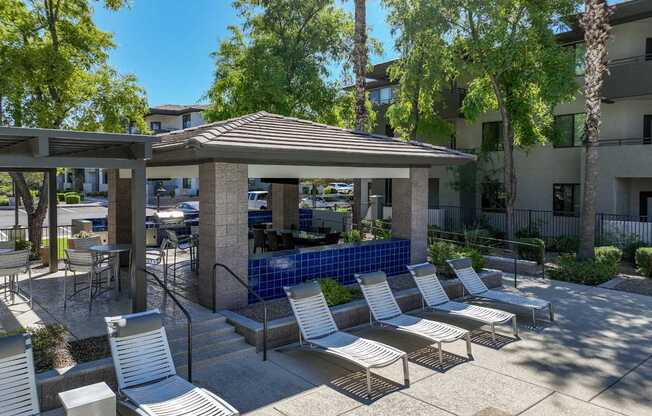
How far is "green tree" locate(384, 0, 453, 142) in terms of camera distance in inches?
719

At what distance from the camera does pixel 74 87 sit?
605 inches

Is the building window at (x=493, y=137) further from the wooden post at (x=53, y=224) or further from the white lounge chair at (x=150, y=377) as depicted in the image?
the white lounge chair at (x=150, y=377)

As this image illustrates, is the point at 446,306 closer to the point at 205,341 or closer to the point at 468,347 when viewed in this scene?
the point at 468,347

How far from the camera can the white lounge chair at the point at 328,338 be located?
22.4ft

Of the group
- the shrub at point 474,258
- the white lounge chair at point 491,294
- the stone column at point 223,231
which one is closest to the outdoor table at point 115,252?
the stone column at point 223,231

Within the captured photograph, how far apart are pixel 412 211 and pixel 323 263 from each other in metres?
3.22

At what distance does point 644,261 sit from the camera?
14422 mm

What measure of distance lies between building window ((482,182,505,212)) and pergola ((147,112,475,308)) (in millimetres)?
11025

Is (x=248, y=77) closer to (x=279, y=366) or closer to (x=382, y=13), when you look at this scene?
(x=382, y=13)

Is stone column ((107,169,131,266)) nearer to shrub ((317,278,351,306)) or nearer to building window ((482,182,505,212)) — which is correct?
shrub ((317,278,351,306))

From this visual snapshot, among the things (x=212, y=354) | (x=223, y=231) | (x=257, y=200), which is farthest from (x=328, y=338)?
(x=257, y=200)

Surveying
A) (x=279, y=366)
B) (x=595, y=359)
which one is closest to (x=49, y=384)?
(x=279, y=366)

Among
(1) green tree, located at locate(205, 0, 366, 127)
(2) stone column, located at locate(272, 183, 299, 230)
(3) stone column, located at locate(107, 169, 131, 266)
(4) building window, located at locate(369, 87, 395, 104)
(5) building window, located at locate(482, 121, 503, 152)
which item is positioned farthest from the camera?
(4) building window, located at locate(369, 87, 395, 104)

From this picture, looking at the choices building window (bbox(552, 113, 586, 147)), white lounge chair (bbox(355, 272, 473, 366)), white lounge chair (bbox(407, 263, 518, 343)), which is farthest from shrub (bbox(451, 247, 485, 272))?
building window (bbox(552, 113, 586, 147))
